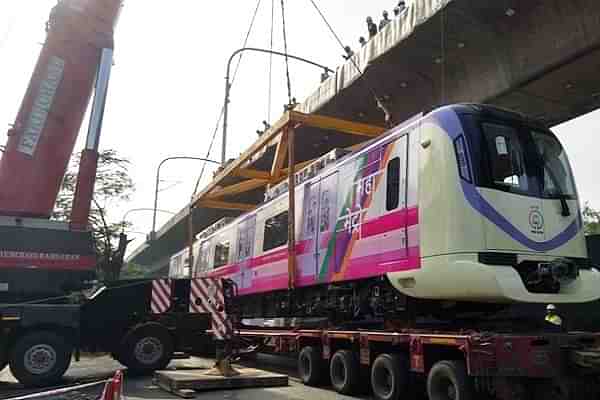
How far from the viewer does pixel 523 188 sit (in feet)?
23.8

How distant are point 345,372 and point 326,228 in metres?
2.42

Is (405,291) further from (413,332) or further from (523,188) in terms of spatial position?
(523,188)

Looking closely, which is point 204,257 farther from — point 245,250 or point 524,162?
point 524,162

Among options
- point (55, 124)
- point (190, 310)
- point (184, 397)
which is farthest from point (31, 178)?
point (184, 397)

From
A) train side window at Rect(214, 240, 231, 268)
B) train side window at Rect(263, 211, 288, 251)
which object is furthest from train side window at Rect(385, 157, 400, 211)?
train side window at Rect(214, 240, 231, 268)

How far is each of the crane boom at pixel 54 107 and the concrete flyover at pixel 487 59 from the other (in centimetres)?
608

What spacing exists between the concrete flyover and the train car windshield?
3867mm

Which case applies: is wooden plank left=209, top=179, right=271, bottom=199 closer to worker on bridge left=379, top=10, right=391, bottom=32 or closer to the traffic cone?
worker on bridge left=379, top=10, right=391, bottom=32

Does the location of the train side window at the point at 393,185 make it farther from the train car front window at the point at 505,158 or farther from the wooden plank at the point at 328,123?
the wooden plank at the point at 328,123

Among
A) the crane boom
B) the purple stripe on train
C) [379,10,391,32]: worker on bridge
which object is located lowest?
the purple stripe on train

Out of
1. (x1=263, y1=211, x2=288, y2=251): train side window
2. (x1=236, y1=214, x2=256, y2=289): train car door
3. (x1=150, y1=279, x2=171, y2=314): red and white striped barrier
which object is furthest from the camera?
(x1=236, y1=214, x2=256, y2=289): train car door

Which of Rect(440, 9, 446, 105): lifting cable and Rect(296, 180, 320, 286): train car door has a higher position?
Rect(440, 9, 446, 105): lifting cable

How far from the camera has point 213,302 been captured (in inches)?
415

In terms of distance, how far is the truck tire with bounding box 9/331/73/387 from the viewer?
977 centimetres
